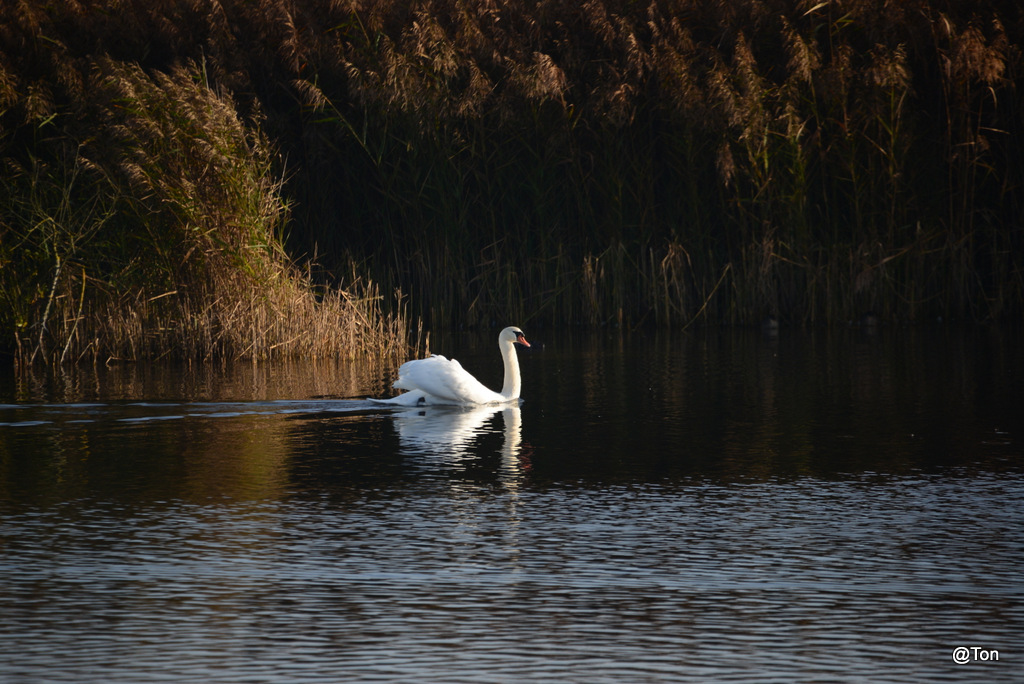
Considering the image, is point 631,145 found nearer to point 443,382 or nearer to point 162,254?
point 162,254

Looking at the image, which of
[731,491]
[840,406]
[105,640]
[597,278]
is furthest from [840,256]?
[105,640]

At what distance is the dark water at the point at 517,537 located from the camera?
401 cm

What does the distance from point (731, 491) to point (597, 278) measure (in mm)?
12674

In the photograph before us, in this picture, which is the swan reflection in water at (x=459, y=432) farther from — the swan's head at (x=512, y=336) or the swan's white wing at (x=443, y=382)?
the swan's head at (x=512, y=336)

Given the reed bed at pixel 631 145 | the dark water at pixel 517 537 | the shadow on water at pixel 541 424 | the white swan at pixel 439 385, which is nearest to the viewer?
the dark water at pixel 517 537

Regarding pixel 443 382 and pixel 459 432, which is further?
pixel 443 382

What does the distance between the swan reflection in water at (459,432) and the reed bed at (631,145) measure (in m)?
7.72

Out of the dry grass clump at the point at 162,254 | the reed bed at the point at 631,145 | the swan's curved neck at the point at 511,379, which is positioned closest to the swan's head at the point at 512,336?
the swan's curved neck at the point at 511,379

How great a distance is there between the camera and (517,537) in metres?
5.61

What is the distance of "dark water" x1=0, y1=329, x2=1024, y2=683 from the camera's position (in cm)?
401

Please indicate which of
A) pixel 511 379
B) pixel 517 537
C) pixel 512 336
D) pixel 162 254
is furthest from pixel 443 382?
pixel 162 254

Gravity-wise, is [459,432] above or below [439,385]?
below

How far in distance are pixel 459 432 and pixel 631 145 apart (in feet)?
36.0

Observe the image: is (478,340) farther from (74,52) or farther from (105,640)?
(105,640)
